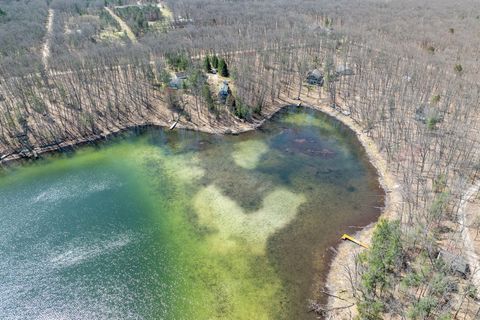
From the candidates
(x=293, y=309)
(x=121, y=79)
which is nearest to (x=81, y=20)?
(x=121, y=79)

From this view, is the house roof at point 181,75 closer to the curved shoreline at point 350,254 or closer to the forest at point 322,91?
the forest at point 322,91

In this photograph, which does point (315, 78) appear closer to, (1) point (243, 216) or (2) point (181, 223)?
(1) point (243, 216)

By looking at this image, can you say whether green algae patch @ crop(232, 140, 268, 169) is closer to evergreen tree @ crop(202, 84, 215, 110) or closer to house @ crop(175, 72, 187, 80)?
evergreen tree @ crop(202, 84, 215, 110)

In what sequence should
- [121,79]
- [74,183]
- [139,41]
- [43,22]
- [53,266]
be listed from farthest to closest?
1. [43,22]
2. [139,41]
3. [121,79]
4. [74,183]
5. [53,266]

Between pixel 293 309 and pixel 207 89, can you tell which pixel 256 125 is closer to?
pixel 207 89

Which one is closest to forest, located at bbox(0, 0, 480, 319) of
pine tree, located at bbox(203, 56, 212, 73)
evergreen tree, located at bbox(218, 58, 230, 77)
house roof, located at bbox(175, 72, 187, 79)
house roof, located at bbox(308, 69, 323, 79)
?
evergreen tree, located at bbox(218, 58, 230, 77)

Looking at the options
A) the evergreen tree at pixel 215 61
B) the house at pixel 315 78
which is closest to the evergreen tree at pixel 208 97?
the evergreen tree at pixel 215 61

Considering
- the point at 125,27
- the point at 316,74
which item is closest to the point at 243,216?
the point at 316,74
